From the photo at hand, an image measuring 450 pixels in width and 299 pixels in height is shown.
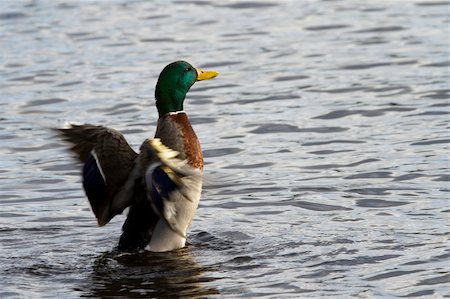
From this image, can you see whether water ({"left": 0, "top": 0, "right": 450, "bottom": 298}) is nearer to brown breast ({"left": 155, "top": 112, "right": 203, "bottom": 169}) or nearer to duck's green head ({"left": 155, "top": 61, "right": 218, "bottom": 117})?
brown breast ({"left": 155, "top": 112, "right": 203, "bottom": 169})

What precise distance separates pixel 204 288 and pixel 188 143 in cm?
116

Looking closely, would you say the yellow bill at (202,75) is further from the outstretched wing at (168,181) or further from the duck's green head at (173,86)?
the outstretched wing at (168,181)

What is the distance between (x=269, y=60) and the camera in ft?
48.8

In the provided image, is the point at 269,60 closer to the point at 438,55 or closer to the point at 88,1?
the point at 438,55

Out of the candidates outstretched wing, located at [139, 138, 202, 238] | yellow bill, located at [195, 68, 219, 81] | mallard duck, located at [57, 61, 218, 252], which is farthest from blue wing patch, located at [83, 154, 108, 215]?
yellow bill, located at [195, 68, 219, 81]

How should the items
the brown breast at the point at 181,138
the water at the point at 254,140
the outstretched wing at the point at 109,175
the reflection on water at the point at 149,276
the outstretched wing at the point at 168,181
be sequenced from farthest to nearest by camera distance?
the brown breast at the point at 181,138, the outstretched wing at the point at 109,175, the water at the point at 254,140, the outstretched wing at the point at 168,181, the reflection on water at the point at 149,276

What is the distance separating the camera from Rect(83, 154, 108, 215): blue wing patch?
316 inches

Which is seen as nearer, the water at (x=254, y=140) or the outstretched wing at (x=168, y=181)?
the outstretched wing at (x=168, y=181)

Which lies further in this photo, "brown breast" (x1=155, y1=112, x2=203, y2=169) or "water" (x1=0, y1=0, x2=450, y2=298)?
"brown breast" (x1=155, y1=112, x2=203, y2=169)

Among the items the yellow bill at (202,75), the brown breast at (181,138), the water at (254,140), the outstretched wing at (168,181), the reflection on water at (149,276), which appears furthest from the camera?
the yellow bill at (202,75)

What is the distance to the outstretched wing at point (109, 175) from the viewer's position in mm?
8000

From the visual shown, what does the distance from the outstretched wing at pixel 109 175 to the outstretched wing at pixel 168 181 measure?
0.22m

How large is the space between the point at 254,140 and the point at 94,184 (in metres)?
3.64

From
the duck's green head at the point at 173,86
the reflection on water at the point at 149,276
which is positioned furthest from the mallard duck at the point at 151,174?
the reflection on water at the point at 149,276
